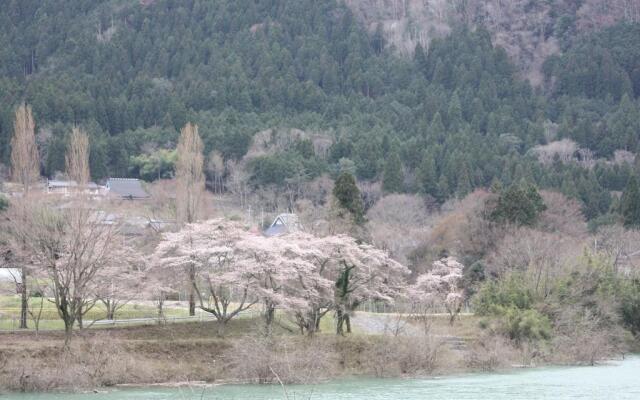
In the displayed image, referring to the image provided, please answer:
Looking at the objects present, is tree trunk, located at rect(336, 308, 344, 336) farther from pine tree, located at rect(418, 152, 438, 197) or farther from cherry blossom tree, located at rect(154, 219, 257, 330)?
pine tree, located at rect(418, 152, 438, 197)

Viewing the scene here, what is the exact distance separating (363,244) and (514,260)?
11.2 metres

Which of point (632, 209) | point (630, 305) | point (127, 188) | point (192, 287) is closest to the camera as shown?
point (192, 287)

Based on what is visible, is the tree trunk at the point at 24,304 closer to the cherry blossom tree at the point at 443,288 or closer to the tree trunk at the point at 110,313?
the tree trunk at the point at 110,313

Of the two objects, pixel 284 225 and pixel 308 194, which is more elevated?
pixel 308 194

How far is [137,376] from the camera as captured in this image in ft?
118

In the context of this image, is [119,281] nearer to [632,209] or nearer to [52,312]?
[52,312]

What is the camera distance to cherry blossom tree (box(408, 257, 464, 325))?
47.2 metres

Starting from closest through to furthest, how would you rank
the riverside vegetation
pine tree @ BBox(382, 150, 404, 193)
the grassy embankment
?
1. the grassy embankment
2. the riverside vegetation
3. pine tree @ BBox(382, 150, 404, 193)

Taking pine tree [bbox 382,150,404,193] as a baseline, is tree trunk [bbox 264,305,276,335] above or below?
below

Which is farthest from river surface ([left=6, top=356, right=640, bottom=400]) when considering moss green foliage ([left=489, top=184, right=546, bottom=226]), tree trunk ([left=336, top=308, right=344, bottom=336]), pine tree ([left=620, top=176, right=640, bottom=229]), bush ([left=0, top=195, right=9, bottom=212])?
pine tree ([left=620, top=176, right=640, bottom=229])

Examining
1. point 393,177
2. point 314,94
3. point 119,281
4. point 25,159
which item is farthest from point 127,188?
point 119,281

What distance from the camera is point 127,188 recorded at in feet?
268

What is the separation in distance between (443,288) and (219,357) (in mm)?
15346

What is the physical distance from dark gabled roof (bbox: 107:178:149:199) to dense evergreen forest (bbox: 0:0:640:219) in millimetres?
3653
